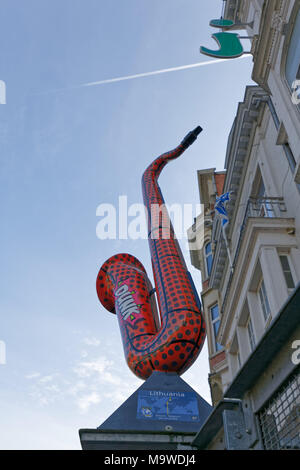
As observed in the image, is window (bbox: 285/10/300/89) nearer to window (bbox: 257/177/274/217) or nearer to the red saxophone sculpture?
window (bbox: 257/177/274/217)

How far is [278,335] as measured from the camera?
2.75 metres

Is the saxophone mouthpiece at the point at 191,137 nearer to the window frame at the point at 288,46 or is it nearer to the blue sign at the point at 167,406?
the window frame at the point at 288,46

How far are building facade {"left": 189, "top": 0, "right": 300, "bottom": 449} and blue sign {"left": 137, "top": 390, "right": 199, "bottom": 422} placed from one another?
6.12 feet

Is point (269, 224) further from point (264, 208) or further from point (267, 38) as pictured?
point (267, 38)

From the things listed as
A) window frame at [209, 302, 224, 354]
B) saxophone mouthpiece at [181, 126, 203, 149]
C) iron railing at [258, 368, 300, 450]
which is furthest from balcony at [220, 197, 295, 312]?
iron railing at [258, 368, 300, 450]

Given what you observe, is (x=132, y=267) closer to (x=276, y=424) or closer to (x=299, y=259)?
(x=299, y=259)

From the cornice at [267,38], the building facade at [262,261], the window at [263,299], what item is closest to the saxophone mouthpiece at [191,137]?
the building facade at [262,261]

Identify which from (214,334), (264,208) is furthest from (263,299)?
(214,334)

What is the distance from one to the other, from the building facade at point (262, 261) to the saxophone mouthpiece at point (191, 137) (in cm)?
146

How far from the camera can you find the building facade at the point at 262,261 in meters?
2.87

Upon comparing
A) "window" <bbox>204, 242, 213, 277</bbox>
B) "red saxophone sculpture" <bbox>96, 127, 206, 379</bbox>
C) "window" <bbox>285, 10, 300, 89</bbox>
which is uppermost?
"window" <bbox>204, 242, 213, 277</bbox>

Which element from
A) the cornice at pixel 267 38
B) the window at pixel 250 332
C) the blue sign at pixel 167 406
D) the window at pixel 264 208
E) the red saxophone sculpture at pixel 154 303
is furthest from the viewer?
the window at pixel 250 332

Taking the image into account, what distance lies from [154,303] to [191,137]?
681 cm

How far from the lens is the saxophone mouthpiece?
16469 mm
